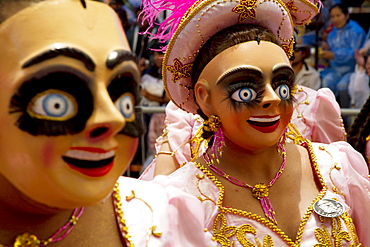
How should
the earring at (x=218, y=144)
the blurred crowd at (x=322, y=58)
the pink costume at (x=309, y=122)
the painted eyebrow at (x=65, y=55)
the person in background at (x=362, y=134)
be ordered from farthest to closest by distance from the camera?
the blurred crowd at (x=322, y=58) → the pink costume at (x=309, y=122) → the person in background at (x=362, y=134) → the earring at (x=218, y=144) → the painted eyebrow at (x=65, y=55)

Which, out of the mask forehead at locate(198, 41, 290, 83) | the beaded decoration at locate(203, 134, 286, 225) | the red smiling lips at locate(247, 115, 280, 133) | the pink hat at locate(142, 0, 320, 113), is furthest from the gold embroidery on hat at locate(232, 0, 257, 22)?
the beaded decoration at locate(203, 134, 286, 225)

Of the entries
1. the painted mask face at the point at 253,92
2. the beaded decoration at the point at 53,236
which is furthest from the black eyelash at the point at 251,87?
the beaded decoration at the point at 53,236

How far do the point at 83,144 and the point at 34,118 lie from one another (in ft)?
0.33

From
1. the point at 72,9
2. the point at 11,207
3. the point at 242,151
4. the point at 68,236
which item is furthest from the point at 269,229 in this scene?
the point at 72,9

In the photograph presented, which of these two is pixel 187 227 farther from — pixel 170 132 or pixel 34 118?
pixel 170 132

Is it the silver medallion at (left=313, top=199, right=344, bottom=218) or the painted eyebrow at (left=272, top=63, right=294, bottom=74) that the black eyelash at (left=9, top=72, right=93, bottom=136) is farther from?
the silver medallion at (left=313, top=199, right=344, bottom=218)

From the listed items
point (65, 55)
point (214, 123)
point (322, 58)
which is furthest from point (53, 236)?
point (322, 58)

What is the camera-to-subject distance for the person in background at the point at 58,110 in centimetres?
107

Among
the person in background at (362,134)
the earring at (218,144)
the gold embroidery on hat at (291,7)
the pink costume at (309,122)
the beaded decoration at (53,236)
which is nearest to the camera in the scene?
the beaded decoration at (53,236)

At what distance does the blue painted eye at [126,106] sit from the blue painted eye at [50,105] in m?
0.11

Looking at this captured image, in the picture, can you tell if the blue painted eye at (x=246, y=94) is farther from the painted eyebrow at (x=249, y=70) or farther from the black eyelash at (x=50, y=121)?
the black eyelash at (x=50, y=121)

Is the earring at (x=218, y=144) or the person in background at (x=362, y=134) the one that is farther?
the person in background at (x=362, y=134)

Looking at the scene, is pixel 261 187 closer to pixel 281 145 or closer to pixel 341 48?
pixel 281 145

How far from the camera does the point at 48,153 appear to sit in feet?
3.55
